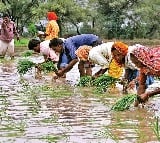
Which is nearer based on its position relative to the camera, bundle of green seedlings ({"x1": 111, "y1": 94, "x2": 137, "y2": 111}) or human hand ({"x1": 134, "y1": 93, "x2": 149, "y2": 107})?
human hand ({"x1": 134, "y1": 93, "x2": 149, "y2": 107})

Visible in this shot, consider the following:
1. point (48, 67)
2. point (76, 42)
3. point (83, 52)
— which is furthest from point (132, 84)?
point (48, 67)

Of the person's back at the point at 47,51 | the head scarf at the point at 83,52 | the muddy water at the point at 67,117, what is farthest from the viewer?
the person's back at the point at 47,51

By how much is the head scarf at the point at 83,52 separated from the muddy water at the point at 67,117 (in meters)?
0.64

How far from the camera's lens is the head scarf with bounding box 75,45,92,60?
1023 centimetres

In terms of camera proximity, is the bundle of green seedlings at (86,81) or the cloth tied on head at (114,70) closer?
the cloth tied on head at (114,70)

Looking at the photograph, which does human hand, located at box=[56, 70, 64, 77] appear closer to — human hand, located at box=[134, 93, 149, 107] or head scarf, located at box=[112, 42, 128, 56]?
head scarf, located at box=[112, 42, 128, 56]

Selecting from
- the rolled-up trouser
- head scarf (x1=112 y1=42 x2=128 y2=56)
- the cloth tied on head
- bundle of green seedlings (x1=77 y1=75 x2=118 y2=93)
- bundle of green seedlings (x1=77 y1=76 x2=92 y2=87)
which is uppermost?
head scarf (x1=112 y1=42 x2=128 y2=56)

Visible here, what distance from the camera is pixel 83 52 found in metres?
10.3

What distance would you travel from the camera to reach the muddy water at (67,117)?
5590mm

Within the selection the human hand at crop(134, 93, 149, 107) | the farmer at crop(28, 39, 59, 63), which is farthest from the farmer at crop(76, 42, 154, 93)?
the farmer at crop(28, 39, 59, 63)

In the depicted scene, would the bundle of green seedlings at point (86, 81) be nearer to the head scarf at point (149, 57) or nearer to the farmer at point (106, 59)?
the farmer at point (106, 59)

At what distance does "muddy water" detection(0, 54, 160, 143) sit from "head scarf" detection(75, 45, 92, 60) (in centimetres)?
64

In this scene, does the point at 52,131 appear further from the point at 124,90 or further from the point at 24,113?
the point at 124,90

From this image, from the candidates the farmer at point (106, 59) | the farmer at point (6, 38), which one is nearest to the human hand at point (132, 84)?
the farmer at point (106, 59)
